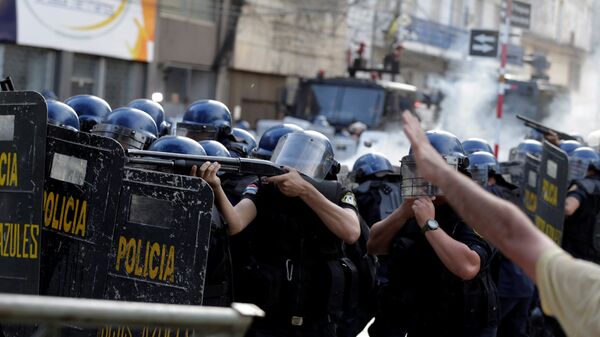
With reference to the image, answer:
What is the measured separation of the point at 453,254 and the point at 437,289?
0.32 meters

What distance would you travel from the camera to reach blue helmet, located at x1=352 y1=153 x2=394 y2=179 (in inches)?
308

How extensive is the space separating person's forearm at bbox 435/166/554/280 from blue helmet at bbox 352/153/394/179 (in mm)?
5211

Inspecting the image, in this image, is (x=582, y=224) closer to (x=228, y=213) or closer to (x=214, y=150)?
(x=214, y=150)

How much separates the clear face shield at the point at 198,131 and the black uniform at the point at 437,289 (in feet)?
7.10

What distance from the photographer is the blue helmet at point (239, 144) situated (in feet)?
22.2

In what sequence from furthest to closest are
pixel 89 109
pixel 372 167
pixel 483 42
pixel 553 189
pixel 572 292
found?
pixel 483 42 → pixel 372 167 → pixel 89 109 → pixel 553 189 → pixel 572 292

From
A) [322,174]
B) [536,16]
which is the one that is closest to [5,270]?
[322,174]

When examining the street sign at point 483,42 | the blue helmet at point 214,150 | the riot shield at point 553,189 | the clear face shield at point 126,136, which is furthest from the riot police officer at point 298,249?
the street sign at point 483,42

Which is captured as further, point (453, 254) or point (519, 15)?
point (519, 15)

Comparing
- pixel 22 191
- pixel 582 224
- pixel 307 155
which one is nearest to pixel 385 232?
pixel 307 155

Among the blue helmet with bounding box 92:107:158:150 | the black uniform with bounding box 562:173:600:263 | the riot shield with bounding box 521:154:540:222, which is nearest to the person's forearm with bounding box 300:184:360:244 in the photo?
the blue helmet with bounding box 92:107:158:150

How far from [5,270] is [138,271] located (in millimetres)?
622

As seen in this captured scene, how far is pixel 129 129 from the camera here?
648cm

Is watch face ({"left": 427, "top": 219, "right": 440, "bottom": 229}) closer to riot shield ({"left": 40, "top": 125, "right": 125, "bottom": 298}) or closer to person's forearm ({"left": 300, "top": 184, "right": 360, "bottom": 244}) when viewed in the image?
person's forearm ({"left": 300, "top": 184, "right": 360, "bottom": 244})
